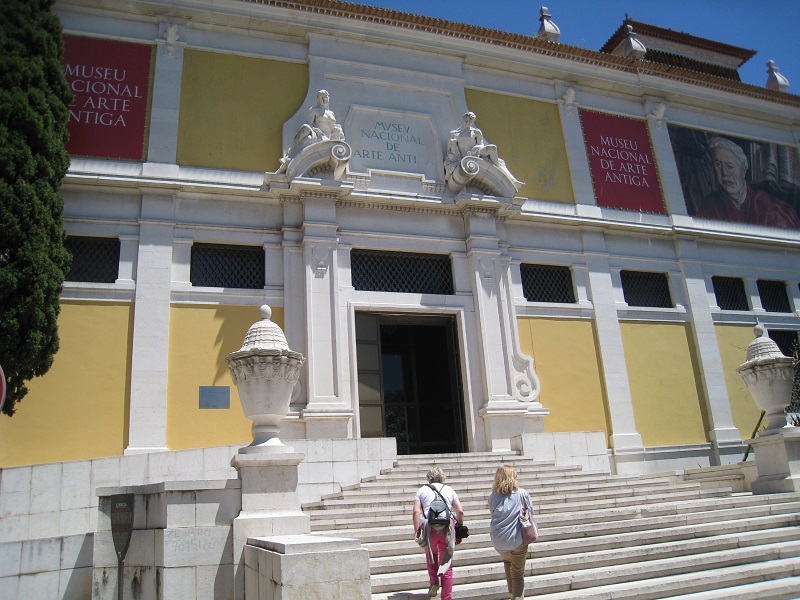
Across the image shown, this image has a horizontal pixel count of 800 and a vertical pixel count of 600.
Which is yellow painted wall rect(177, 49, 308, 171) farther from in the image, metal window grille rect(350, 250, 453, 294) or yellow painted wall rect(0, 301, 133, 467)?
yellow painted wall rect(0, 301, 133, 467)

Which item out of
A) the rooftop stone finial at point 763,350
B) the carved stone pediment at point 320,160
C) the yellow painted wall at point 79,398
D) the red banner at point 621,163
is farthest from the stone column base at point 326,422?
the red banner at point 621,163

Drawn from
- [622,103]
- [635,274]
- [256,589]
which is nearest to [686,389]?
[635,274]

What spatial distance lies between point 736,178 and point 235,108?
15012 millimetres

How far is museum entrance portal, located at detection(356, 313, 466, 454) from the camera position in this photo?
49.2 feet

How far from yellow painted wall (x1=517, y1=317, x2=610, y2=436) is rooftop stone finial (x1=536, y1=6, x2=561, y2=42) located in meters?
8.85

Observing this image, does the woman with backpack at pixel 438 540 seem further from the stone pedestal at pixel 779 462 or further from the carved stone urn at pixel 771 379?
the carved stone urn at pixel 771 379

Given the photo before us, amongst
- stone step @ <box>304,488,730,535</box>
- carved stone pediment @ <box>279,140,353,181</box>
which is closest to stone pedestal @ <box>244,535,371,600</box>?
stone step @ <box>304,488,730,535</box>

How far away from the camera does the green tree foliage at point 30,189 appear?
1126 centimetres

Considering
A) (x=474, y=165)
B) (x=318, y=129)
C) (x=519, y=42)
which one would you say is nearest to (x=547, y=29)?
(x=519, y=42)

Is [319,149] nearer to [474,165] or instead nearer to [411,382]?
[474,165]

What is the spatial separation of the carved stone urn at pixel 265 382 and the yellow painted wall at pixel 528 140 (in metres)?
11.2

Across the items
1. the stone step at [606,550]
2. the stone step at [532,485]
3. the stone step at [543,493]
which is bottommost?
the stone step at [606,550]

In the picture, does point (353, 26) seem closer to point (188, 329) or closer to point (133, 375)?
point (188, 329)

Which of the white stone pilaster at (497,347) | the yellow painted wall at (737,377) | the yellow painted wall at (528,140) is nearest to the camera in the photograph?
the white stone pilaster at (497,347)
